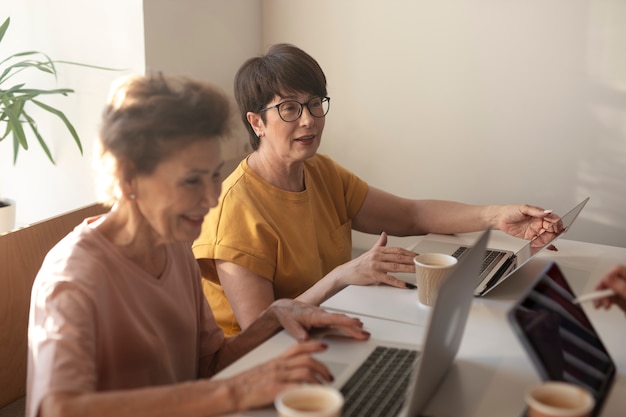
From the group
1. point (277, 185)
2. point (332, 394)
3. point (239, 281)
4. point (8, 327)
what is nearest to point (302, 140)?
point (277, 185)

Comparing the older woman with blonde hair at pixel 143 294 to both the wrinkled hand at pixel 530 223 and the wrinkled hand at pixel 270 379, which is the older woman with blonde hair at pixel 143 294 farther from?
the wrinkled hand at pixel 530 223

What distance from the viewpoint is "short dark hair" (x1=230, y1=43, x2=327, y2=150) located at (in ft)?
6.77

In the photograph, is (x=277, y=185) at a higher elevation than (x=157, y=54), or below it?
below

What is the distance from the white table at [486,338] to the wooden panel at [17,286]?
0.89m

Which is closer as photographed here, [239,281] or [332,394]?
[332,394]

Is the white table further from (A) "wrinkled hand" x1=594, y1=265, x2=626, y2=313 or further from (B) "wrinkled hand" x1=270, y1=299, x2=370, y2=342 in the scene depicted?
(A) "wrinkled hand" x1=594, y1=265, x2=626, y2=313

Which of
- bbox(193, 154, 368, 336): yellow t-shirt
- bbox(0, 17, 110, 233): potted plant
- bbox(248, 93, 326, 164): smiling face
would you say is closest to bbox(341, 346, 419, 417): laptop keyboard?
bbox(193, 154, 368, 336): yellow t-shirt

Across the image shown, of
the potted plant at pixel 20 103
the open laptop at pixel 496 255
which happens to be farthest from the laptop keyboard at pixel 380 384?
the potted plant at pixel 20 103

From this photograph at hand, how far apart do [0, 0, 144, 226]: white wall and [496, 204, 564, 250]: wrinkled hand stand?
1325 millimetres

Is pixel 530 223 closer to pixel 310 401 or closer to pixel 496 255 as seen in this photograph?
pixel 496 255

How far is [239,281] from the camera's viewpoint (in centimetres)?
188

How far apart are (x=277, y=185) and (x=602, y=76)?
1.38 metres

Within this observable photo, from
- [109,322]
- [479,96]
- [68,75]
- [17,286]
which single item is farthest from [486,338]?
[68,75]

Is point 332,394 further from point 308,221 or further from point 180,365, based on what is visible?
point 308,221
